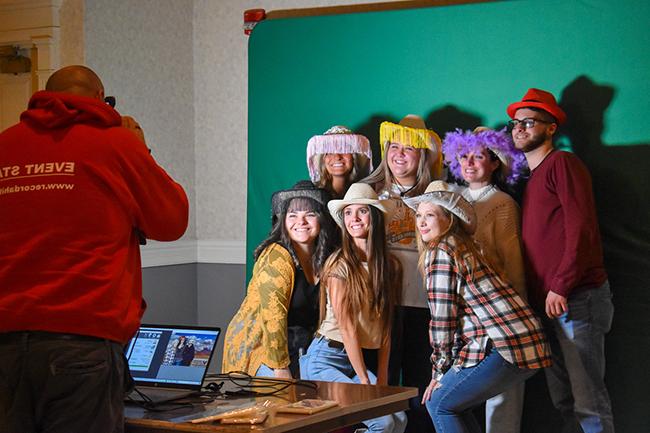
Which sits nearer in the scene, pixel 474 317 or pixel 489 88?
pixel 474 317

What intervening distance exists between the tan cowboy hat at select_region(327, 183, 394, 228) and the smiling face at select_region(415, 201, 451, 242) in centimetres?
22

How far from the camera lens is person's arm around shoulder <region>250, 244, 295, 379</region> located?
4.46 m

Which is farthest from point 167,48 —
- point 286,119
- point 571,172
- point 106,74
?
point 571,172

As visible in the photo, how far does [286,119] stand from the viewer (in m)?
4.80

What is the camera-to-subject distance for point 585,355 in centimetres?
401

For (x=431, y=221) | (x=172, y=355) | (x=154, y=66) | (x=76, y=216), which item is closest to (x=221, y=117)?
(x=154, y=66)

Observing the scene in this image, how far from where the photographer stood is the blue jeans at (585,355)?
13.1 ft

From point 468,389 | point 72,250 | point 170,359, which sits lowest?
point 468,389

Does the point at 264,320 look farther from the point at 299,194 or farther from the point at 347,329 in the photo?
the point at 299,194

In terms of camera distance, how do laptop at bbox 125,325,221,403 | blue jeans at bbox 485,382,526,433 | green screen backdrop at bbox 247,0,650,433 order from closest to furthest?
laptop at bbox 125,325,221,403
green screen backdrop at bbox 247,0,650,433
blue jeans at bbox 485,382,526,433

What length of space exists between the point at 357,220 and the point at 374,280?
1.01 ft

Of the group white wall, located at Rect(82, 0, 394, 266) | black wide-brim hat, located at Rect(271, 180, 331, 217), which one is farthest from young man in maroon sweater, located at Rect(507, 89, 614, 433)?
white wall, located at Rect(82, 0, 394, 266)

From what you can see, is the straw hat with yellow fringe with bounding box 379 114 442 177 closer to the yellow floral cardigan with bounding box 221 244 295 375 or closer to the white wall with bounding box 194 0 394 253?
the yellow floral cardigan with bounding box 221 244 295 375

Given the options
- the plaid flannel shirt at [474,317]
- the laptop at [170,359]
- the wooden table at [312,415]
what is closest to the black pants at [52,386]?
the wooden table at [312,415]
